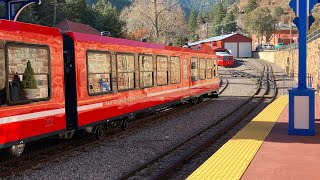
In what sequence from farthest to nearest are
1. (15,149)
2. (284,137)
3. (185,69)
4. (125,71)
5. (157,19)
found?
1. (157,19)
2. (185,69)
3. (125,71)
4. (284,137)
5. (15,149)

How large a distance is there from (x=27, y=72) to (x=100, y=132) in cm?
394

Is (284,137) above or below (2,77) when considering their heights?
below

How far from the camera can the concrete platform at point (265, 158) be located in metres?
6.72

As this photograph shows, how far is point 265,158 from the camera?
311 inches

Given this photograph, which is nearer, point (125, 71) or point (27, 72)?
point (27, 72)

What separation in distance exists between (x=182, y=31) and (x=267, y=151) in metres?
52.0

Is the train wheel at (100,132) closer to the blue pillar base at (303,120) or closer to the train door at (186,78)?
the blue pillar base at (303,120)

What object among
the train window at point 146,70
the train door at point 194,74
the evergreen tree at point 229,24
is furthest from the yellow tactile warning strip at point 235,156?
the evergreen tree at point 229,24

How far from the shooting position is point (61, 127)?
373 inches

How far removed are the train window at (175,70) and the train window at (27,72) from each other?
846 centimetres

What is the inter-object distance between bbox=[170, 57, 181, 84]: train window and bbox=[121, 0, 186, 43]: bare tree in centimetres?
3124

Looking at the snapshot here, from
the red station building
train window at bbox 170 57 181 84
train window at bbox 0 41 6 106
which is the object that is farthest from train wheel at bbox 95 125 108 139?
the red station building

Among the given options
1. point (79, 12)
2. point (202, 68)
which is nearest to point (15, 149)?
point (202, 68)

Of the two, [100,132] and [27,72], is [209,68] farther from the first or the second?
[27,72]
